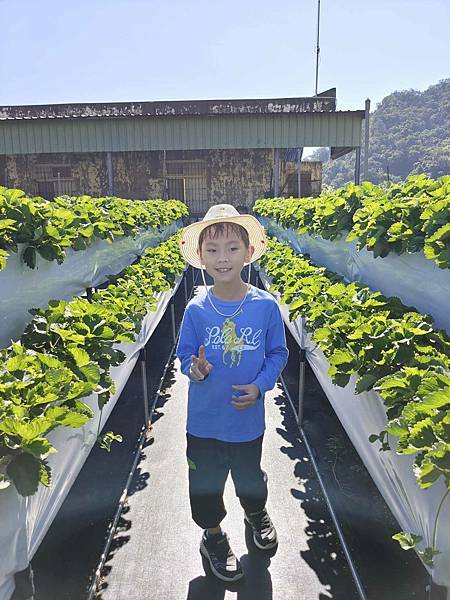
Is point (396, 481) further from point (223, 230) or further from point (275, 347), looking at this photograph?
point (223, 230)

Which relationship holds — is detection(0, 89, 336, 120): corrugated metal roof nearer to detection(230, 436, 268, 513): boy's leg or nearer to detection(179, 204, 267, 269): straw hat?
detection(179, 204, 267, 269): straw hat

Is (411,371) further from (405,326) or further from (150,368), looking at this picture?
(150,368)

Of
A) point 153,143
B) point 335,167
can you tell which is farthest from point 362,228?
point 335,167

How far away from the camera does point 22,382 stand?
1.98 meters

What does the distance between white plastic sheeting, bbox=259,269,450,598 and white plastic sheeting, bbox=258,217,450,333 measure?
0.88m

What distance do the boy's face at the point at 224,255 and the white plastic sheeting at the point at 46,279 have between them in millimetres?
1501

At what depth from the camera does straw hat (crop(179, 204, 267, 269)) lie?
2.51m

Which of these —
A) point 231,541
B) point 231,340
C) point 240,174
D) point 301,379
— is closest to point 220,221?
point 231,340

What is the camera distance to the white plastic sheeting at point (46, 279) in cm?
314

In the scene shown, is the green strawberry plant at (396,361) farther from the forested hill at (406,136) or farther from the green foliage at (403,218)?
the forested hill at (406,136)

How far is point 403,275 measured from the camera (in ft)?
12.4

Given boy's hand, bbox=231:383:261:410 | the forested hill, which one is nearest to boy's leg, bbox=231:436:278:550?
boy's hand, bbox=231:383:261:410

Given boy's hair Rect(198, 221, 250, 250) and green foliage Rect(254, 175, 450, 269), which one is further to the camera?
green foliage Rect(254, 175, 450, 269)

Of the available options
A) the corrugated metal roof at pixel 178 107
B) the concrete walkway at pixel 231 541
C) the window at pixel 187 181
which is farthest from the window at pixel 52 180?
the concrete walkway at pixel 231 541
